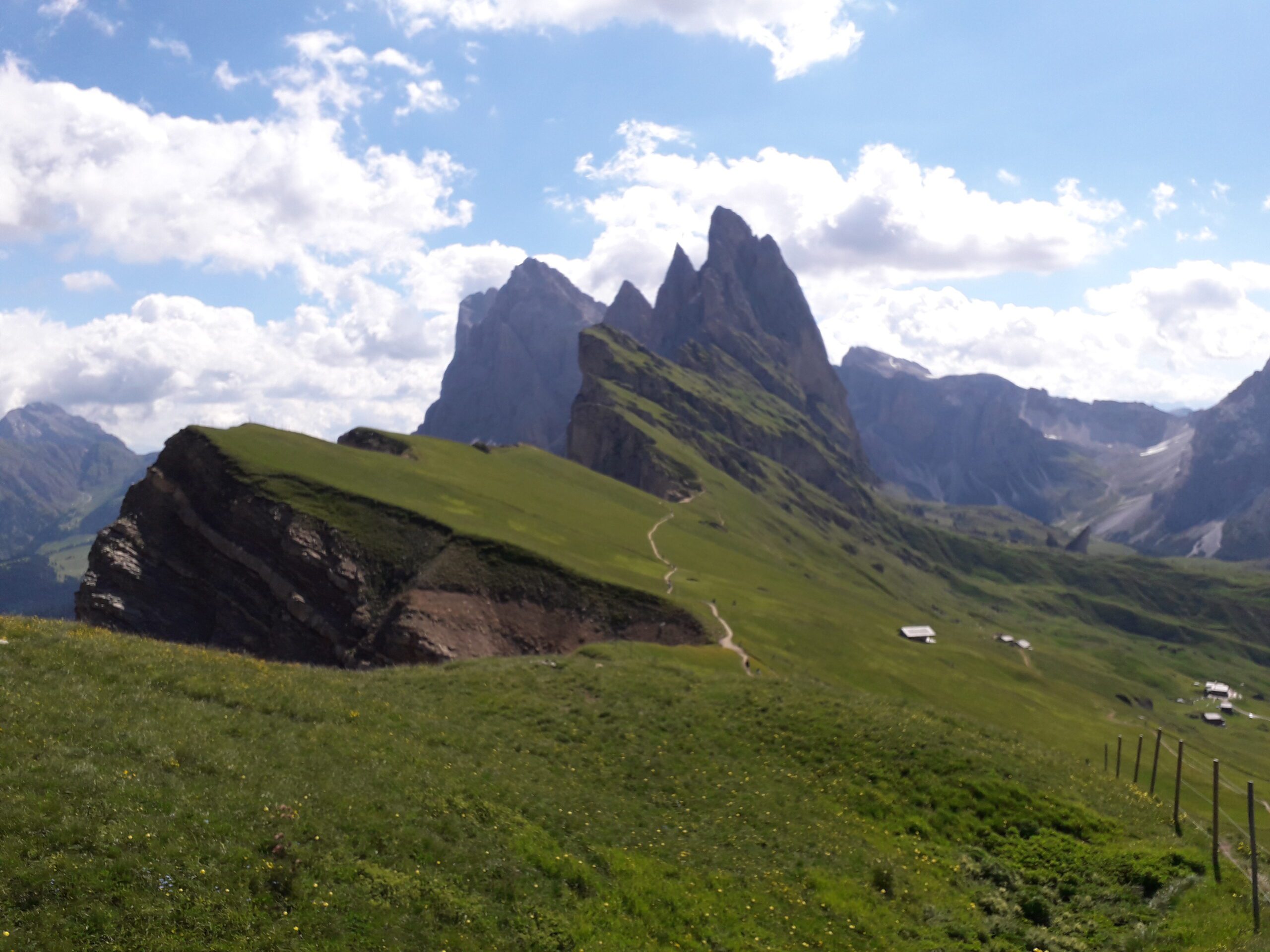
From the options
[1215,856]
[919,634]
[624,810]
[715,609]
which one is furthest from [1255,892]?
[919,634]

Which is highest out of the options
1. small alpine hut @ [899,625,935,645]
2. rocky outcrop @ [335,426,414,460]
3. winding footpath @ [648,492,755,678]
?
rocky outcrop @ [335,426,414,460]

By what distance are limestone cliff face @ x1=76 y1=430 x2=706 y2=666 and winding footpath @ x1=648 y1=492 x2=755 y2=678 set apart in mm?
2938

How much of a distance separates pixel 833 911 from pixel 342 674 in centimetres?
2439

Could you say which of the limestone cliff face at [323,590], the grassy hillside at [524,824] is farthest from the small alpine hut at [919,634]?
the grassy hillside at [524,824]

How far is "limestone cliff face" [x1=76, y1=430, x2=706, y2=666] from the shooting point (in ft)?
253

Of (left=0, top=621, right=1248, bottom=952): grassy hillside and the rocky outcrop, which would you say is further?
the rocky outcrop

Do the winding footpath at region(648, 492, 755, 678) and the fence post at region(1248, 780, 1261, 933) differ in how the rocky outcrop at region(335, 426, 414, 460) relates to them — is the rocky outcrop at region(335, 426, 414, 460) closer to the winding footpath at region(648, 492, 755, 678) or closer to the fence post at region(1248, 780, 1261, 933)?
the winding footpath at region(648, 492, 755, 678)

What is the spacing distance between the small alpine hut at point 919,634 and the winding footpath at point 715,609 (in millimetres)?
41152

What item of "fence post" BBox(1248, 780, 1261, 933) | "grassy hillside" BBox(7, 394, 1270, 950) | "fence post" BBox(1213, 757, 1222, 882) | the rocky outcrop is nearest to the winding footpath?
"grassy hillside" BBox(7, 394, 1270, 950)

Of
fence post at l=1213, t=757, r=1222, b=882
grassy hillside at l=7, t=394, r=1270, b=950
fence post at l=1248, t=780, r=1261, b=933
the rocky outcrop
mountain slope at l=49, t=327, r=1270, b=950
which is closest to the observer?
grassy hillside at l=7, t=394, r=1270, b=950

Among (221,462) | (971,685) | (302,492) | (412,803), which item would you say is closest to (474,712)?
(412,803)

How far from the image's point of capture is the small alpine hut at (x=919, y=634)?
133 m

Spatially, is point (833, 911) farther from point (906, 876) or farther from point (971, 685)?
point (971, 685)

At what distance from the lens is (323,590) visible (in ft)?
268
